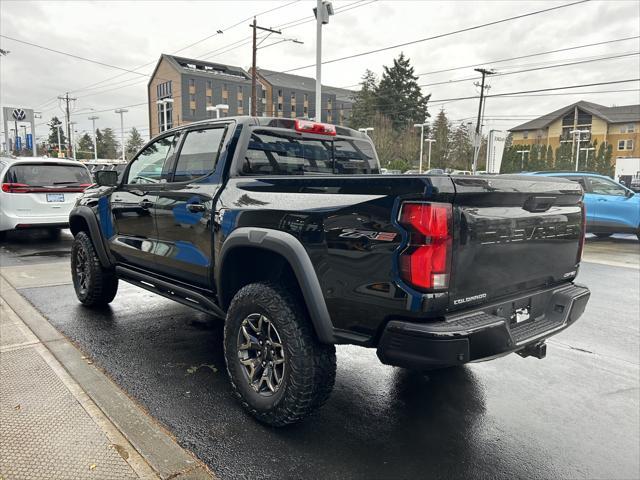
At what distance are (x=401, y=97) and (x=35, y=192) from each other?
2622 inches

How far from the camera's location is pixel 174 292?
12.9 feet

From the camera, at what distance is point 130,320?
16.3 feet

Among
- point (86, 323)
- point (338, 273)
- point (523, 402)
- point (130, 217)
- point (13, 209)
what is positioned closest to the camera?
point (338, 273)

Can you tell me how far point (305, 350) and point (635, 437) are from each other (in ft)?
6.99

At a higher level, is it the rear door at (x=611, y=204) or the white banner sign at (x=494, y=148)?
the white banner sign at (x=494, y=148)

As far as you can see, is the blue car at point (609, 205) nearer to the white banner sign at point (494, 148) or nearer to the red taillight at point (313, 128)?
the white banner sign at point (494, 148)

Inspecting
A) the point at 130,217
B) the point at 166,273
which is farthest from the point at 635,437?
the point at 130,217

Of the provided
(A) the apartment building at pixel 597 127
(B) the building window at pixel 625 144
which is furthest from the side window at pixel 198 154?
(B) the building window at pixel 625 144

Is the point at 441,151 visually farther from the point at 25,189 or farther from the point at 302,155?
the point at 302,155

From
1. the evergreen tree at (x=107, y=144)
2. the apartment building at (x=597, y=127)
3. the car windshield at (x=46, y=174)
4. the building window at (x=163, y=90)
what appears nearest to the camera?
the car windshield at (x=46, y=174)

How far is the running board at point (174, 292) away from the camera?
3.53 metres

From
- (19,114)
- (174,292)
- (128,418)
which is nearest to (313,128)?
(174,292)

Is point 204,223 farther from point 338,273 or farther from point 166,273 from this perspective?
point 338,273

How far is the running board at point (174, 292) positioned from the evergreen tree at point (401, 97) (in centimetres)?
6868
